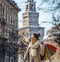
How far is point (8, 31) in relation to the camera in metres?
71.8

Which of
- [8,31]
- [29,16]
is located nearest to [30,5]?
[29,16]

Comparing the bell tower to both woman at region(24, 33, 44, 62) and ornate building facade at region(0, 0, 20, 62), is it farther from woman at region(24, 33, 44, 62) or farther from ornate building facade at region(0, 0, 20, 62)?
woman at region(24, 33, 44, 62)

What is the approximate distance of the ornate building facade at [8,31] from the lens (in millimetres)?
65188

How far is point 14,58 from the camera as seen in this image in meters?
72.4

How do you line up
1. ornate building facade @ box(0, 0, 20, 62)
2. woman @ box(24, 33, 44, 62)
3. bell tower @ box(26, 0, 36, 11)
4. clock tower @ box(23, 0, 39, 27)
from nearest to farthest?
woman @ box(24, 33, 44, 62)
ornate building facade @ box(0, 0, 20, 62)
clock tower @ box(23, 0, 39, 27)
bell tower @ box(26, 0, 36, 11)

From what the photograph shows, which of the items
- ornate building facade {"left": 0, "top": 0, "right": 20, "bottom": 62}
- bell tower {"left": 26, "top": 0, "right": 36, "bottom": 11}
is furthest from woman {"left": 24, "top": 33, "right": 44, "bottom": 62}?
bell tower {"left": 26, "top": 0, "right": 36, "bottom": 11}

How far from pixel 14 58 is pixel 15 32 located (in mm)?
5726

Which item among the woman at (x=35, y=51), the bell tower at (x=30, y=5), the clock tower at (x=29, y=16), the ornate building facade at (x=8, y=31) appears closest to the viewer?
the woman at (x=35, y=51)

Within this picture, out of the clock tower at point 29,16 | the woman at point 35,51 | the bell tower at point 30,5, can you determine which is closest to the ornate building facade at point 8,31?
the woman at point 35,51

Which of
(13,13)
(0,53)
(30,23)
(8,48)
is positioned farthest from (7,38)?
(30,23)

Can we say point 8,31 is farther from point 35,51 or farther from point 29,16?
point 29,16

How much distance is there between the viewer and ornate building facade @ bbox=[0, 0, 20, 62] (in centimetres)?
6519

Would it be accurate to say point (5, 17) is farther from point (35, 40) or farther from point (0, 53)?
point (35, 40)

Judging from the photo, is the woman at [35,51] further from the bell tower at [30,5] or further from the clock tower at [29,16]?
the bell tower at [30,5]
